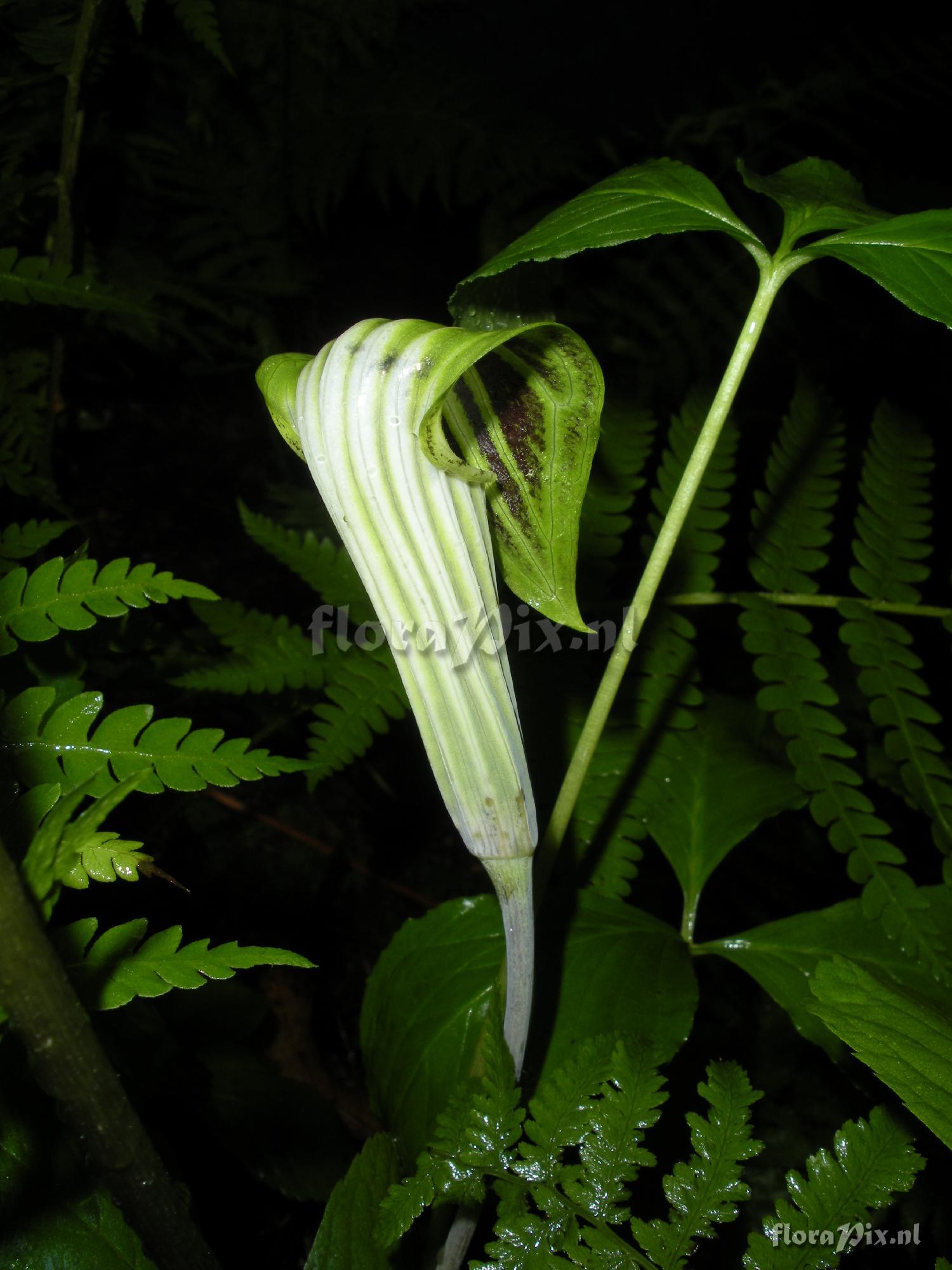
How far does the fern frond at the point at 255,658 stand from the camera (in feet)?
5.96

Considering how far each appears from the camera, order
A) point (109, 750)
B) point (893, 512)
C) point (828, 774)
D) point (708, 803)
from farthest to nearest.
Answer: point (893, 512) < point (708, 803) < point (828, 774) < point (109, 750)

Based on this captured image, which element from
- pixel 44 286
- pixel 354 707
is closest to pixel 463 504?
pixel 354 707

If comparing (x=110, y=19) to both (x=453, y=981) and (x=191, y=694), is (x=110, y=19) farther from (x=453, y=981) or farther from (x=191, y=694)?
(x=453, y=981)

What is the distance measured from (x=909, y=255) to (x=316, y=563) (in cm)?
148

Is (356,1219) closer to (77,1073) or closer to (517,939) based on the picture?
(517,939)

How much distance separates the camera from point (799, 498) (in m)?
2.02

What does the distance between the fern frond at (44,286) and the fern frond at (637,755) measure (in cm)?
142

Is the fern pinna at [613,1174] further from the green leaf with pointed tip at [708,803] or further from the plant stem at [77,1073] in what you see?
the green leaf with pointed tip at [708,803]

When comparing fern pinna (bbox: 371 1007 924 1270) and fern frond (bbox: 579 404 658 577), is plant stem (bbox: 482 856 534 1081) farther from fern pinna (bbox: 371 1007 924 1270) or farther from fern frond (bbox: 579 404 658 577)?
fern frond (bbox: 579 404 658 577)

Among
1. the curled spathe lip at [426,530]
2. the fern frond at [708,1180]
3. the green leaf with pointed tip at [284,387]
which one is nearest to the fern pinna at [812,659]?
the fern frond at [708,1180]

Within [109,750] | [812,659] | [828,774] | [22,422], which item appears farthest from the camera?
[22,422]

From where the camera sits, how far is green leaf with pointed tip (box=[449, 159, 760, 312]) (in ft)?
2.73

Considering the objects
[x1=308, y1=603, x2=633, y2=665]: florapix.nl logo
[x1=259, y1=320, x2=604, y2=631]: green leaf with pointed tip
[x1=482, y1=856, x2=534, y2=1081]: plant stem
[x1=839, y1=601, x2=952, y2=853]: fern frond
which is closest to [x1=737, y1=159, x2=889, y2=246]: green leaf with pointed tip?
[x1=259, y1=320, x2=604, y2=631]: green leaf with pointed tip

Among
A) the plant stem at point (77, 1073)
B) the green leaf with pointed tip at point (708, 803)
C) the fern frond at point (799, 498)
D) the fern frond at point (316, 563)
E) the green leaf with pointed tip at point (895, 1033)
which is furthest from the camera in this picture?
the fern frond at point (316, 563)
